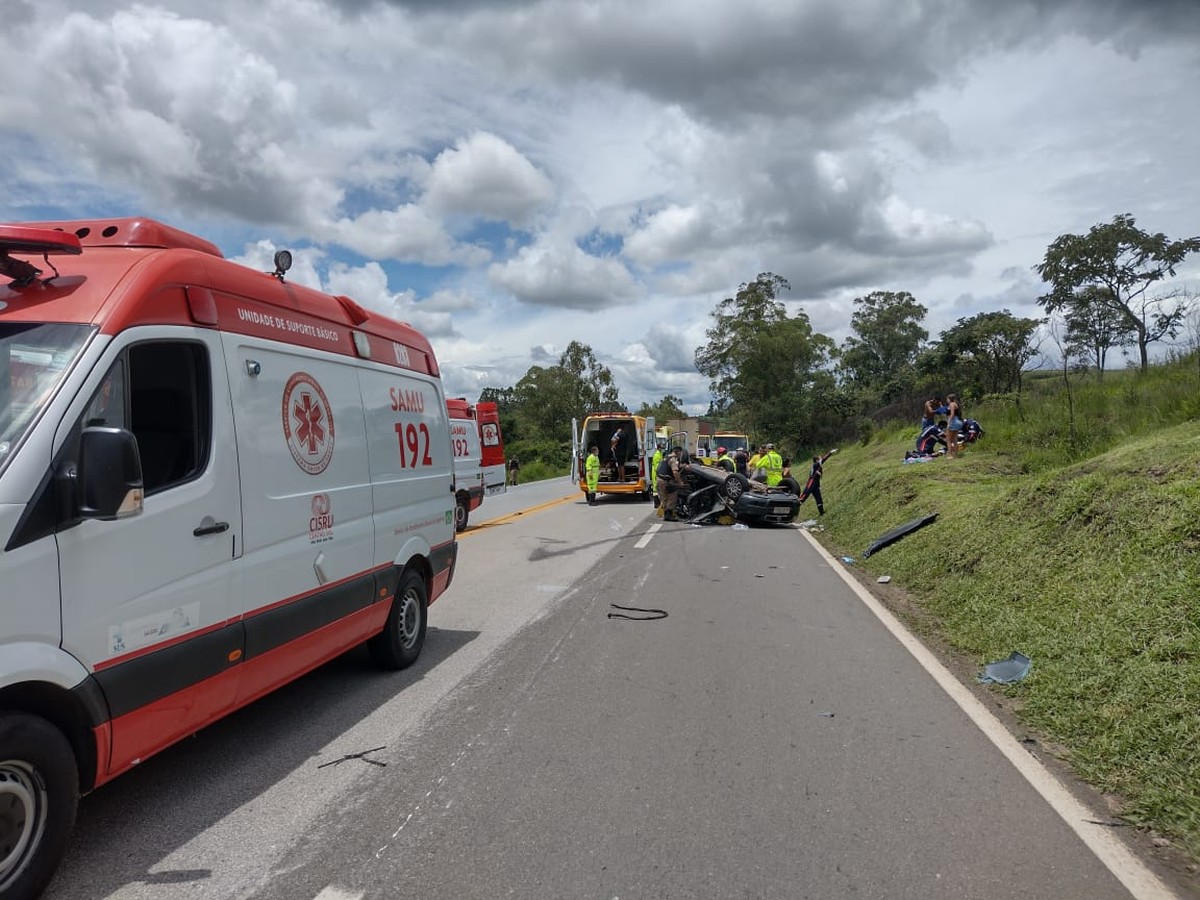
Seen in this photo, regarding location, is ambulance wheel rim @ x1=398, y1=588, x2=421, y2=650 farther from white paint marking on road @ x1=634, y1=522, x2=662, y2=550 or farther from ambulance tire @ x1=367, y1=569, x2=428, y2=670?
white paint marking on road @ x1=634, y1=522, x2=662, y2=550

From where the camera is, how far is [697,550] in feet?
42.7

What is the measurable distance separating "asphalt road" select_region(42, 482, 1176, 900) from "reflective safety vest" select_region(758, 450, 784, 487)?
11.8 metres

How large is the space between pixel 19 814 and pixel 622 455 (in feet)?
70.5

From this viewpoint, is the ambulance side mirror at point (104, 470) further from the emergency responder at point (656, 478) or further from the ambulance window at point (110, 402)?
the emergency responder at point (656, 478)

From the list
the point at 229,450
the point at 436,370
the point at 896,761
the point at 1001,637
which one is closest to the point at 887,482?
the point at 1001,637

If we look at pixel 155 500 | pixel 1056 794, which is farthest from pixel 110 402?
pixel 1056 794

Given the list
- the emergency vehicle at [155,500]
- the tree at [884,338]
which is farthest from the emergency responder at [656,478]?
the tree at [884,338]

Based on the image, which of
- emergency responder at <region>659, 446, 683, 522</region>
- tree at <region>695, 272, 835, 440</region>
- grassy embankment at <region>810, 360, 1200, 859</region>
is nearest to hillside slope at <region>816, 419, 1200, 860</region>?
grassy embankment at <region>810, 360, 1200, 859</region>

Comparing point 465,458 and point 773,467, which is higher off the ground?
point 465,458

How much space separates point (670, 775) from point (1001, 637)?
3.68 metres

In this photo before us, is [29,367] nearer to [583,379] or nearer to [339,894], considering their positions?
[339,894]

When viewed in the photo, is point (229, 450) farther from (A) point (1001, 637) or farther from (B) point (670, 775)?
(A) point (1001, 637)

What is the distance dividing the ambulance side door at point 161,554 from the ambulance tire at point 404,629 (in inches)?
76.1

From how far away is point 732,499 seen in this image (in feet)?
56.9
